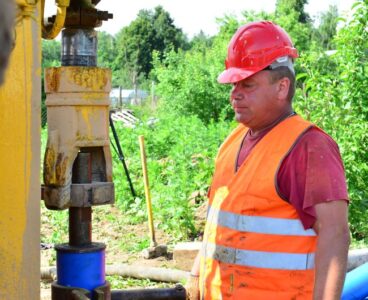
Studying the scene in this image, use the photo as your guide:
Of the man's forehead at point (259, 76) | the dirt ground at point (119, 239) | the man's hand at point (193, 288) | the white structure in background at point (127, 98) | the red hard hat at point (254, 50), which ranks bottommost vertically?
the dirt ground at point (119, 239)

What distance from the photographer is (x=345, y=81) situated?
7699 mm

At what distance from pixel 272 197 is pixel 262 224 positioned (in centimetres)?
11

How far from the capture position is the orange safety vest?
241 cm

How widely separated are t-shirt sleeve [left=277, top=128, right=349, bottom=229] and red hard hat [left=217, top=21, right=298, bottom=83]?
329mm

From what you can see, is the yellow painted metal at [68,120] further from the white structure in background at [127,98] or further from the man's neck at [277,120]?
the white structure in background at [127,98]

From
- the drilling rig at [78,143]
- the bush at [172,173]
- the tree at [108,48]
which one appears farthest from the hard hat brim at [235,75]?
the tree at [108,48]

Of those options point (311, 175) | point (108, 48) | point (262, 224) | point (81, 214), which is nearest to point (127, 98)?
point (108, 48)

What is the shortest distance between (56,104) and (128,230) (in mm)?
6940

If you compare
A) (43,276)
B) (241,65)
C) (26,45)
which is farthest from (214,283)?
(43,276)

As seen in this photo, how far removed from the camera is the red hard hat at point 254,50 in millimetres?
2564

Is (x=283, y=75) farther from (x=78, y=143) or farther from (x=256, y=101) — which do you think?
(x=78, y=143)

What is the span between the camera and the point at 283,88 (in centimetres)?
254

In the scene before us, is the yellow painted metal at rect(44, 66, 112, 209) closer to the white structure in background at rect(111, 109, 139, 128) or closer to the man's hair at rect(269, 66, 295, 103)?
the man's hair at rect(269, 66, 295, 103)

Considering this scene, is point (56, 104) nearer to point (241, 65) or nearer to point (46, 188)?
point (46, 188)
